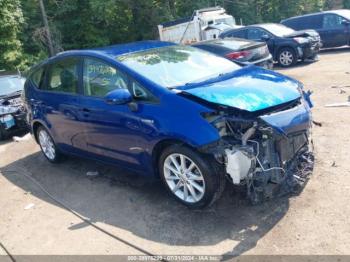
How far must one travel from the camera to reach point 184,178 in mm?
4477

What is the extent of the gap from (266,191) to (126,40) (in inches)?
1015

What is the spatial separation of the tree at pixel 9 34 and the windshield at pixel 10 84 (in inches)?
348

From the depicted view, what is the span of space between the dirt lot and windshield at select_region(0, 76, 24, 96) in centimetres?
391

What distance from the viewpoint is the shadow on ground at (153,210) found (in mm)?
4090

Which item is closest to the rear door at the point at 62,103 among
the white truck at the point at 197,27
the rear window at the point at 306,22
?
the rear window at the point at 306,22

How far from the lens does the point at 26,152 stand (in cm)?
800

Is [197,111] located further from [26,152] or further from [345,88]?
[345,88]

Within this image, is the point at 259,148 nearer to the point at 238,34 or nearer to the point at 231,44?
the point at 231,44

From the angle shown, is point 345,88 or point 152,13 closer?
point 345,88

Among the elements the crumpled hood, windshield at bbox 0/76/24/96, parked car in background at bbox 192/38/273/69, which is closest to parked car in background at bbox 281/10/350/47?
parked car in background at bbox 192/38/273/69

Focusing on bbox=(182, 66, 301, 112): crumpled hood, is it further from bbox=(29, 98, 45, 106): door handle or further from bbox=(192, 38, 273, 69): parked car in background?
bbox=(192, 38, 273, 69): parked car in background

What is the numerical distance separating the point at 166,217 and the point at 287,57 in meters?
10.7

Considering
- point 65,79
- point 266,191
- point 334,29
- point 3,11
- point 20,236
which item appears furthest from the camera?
point 3,11

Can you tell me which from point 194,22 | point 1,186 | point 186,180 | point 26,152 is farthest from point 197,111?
point 194,22
